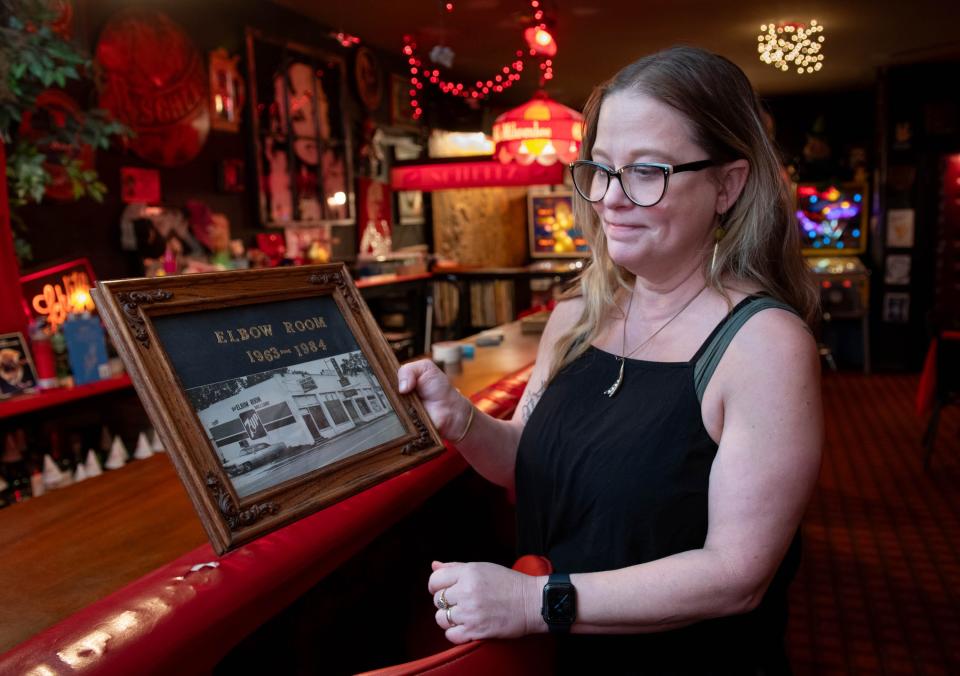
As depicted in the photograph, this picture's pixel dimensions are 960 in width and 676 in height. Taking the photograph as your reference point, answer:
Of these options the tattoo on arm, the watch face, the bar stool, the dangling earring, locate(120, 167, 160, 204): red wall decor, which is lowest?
the bar stool

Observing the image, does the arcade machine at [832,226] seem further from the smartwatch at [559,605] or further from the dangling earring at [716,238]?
the smartwatch at [559,605]

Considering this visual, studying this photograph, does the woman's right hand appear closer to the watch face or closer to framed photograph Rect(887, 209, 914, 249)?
the watch face

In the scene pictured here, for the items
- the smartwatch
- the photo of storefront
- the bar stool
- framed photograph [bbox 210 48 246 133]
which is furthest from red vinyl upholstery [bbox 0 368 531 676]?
the bar stool

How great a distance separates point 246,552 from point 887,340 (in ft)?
30.0

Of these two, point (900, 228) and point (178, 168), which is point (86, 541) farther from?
point (900, 228)

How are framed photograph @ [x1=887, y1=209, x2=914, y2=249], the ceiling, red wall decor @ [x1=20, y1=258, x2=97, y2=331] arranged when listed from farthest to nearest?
framed photograph @ [x1=887, y1=209, x2=914, y2=249]
the ceiling
red wall decor @ [x1=20, y1=258, x2=97, y2=331]

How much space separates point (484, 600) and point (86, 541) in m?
0.91

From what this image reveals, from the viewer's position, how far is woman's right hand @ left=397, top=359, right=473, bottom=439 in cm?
135

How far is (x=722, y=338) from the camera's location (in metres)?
1.18

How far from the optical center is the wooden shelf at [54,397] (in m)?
2.96

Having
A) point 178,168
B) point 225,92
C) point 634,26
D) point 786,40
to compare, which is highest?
point 634,26

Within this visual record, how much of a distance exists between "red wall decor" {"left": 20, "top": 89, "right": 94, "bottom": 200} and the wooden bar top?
1.92 meters

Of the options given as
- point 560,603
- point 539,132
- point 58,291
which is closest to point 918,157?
point 539,132

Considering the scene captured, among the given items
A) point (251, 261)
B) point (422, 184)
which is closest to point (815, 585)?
point (251, 261)
